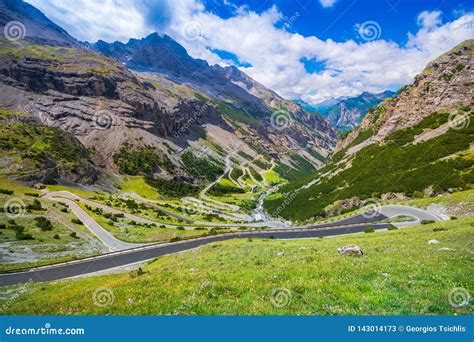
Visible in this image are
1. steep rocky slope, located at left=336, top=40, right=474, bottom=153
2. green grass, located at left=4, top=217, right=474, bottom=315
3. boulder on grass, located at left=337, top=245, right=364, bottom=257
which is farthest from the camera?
steep rocky slope, located at left=336, top=40, right=474, bottom=153

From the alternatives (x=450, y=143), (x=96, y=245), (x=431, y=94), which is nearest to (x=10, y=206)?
(x=96, y=245)

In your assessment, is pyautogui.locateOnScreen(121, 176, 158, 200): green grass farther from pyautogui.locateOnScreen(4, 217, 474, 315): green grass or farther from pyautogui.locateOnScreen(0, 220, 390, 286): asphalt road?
pyautogui.locateOnScreen(4, 217, 474, 315): green grass

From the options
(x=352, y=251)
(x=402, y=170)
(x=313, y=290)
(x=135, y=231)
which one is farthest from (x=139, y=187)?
(x=313, y=290)

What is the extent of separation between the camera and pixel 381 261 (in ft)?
59.7

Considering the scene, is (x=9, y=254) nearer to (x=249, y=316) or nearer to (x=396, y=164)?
(x=249, y=316)

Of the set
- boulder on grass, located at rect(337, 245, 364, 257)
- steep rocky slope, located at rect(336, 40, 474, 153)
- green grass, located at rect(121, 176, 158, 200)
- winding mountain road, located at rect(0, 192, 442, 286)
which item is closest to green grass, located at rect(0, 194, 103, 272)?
winding mountain road, located at rect(0, 192, 442, 286)

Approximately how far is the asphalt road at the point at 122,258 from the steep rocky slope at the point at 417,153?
24067 mm

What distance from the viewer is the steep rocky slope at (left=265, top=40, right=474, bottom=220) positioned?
72500 mm

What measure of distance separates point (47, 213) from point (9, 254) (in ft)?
80.6

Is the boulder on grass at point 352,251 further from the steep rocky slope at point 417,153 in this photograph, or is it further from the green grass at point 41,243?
the steep rocky slope at point 417,153

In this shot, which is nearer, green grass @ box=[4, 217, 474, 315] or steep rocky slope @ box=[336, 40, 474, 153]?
green grass @ box=[4, 217, 474, 315]

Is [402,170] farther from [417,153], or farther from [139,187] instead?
[139,187]

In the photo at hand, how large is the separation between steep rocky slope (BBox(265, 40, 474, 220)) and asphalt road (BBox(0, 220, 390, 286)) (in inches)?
948

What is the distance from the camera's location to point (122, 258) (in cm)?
4638
